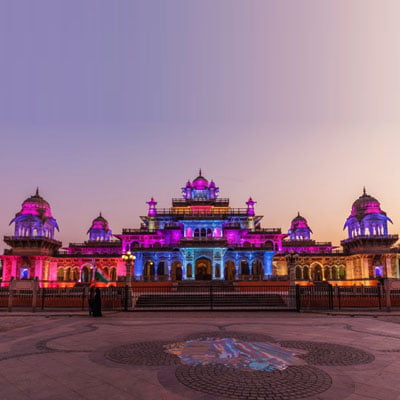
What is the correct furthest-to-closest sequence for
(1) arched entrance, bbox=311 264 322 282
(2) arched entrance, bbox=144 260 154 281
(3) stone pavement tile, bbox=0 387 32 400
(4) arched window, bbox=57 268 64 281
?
(1) arched entrance, bbox=311 264 322 282 < (4) arched window, bbox=57 268 64 281 < (2) arched entrance, bbox=144 260 154 281 < (3) stone pavement tile, bbox=0 387 32 400

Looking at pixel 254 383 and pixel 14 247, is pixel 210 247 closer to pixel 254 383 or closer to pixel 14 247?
pixel 14 247

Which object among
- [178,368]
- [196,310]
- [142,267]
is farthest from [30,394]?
[142,267]

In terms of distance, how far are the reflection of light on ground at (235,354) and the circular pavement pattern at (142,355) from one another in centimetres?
26

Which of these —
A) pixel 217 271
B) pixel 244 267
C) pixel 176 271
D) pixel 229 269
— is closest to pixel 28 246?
pixel 176 271

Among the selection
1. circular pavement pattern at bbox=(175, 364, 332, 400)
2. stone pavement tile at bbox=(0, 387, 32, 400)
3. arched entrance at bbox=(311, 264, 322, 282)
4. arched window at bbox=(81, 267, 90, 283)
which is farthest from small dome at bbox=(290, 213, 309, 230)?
stone pavement tile at bbox=(0, 387, 32, 400)

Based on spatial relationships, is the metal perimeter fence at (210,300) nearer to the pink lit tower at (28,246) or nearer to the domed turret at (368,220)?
the pink lit tower at (28,246)

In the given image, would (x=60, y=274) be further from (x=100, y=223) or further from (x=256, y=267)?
(x=256, y=267)

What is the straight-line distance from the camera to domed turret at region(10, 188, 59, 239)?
172 ft

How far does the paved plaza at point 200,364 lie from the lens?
5.81 m

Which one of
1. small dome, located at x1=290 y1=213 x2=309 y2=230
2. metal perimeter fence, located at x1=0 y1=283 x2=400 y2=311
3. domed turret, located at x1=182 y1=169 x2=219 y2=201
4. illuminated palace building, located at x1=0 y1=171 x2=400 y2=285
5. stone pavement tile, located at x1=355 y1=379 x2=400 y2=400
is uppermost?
domed turret, located at x1=182 y1=169 x2=219 y2=201

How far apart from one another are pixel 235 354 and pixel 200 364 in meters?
1.24

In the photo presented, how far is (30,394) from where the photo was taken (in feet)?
18.8

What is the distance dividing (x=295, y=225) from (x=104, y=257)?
127 ft

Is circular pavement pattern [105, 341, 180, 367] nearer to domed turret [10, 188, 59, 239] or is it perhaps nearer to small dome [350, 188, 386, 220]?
domed turret [10, 188, 59, 239]
